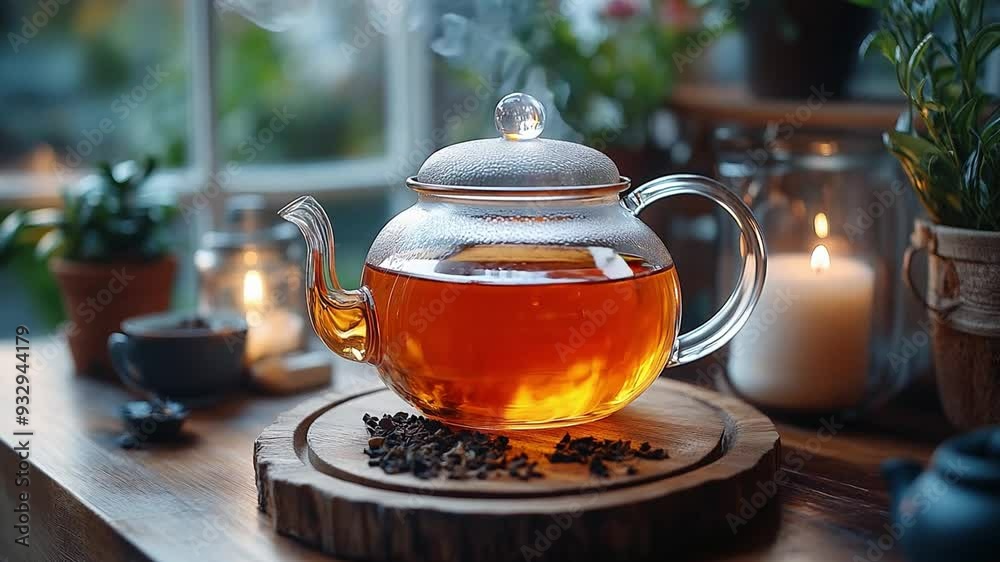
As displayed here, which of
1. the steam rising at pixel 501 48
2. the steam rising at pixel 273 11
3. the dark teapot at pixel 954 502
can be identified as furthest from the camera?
the steam rising at pixel 273 11

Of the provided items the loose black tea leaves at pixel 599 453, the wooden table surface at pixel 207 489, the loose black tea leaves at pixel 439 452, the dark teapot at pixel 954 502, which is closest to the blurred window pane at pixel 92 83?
the wooden table surface at pixel 207 489

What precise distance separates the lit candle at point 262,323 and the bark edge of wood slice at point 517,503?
0.52 metres

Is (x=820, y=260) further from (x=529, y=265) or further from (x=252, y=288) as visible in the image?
(x=252, y=288)

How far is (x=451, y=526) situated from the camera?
84cm

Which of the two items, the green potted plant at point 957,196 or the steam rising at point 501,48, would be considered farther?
the steam rising at point 501,48

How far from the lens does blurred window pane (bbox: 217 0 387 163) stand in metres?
2.20

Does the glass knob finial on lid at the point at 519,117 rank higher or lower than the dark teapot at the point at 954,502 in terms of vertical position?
higher

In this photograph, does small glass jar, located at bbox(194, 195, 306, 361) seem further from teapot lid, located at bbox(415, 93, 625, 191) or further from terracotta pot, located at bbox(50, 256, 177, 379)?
teapot lid, located at bbox(415, 93, 625, 191)

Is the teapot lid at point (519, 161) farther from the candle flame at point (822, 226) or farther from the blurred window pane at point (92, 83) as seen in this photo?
the blurred window pane at point (92, 83)

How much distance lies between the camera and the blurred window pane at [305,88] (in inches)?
86.7

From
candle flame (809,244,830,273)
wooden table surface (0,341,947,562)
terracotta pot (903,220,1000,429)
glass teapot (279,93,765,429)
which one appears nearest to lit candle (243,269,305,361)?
wooden table surface (0,341,947,562)

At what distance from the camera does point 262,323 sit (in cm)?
156

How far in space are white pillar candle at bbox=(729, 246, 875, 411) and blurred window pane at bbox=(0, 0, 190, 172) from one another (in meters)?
1.24

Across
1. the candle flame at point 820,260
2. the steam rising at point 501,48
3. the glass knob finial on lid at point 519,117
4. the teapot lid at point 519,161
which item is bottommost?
the candle flame at point 820,260
